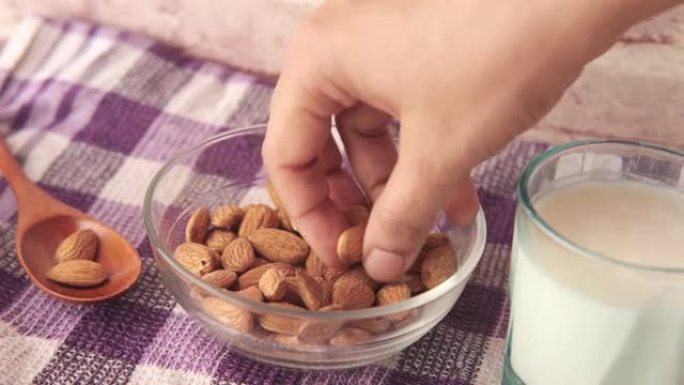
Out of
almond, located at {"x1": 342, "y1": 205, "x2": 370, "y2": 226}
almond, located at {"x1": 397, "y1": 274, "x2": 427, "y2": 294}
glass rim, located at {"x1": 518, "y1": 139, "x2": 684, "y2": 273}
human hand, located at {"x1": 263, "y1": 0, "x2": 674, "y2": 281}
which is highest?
human hand, located at {"x1": 263, "y1": 0, "x2": 674, "y2": 281}

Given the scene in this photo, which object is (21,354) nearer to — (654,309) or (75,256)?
(75,256)

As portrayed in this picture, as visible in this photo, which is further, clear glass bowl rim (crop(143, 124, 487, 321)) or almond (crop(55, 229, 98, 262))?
almond (crop(55, 229, 98, 262))

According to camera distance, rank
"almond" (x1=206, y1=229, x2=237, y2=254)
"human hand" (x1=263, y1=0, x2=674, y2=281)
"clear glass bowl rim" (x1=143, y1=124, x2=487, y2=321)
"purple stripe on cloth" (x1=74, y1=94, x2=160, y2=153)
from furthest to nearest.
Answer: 1. "purple stripe on cloth" (x1=74, y1=94, x2=160, y2=153)
2. "almond" (x1=206, y1=229, x2=237, y2=254)
3. "clear glass bowl rim" (x1=143, y1=124, x2=487, y2=321)
4. "human hand" (x1=263, y1=0, x2=674, y2=281)

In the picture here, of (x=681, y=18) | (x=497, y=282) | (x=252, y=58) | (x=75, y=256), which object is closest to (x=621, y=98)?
(x=681, y=18)

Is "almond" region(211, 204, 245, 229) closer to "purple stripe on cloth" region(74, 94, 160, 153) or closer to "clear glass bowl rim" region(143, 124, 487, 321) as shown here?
"clear glass bowl rim" region(143, 124, 487, 321)

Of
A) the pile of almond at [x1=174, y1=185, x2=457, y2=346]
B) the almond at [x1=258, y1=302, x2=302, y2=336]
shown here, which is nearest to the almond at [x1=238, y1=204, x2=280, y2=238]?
the pile of almond at [x1=174, y1=185, x2=457, y2=346]

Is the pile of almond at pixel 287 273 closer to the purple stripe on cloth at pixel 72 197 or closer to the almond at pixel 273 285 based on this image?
the almond at pixel 273 285
